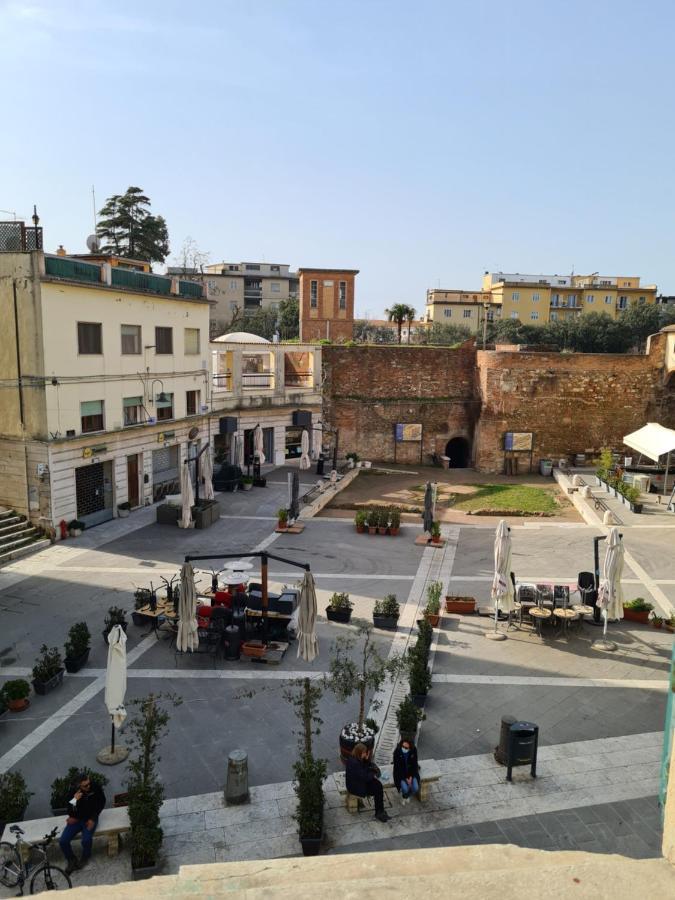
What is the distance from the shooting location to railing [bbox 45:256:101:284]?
22195 millimetres

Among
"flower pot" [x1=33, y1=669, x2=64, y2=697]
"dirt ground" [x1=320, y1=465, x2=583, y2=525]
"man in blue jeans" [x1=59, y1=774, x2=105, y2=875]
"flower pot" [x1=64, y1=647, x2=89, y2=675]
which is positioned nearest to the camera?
"man in blue jeans" [x1=59, y1=774, x2=105, y2=875]

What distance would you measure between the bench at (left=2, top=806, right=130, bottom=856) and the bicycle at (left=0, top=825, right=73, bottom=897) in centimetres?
12

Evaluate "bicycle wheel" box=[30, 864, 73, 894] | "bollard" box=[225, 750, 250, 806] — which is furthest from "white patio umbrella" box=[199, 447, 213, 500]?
"bicycle wheel" box=[30, 864, 73, 894]

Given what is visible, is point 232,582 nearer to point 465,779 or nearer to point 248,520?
point 465,779

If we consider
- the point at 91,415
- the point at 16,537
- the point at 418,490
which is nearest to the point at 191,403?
the point at 91,415

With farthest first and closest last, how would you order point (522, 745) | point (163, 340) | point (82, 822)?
1. point (163, 340)
2. point (522, 745)
3. point (82, 822)

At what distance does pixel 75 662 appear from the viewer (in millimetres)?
13656

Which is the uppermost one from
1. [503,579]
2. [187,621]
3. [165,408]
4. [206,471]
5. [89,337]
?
[89,337]

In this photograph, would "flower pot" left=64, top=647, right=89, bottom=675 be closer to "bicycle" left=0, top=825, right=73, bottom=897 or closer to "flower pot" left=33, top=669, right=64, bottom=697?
"flower pot" left=33, top=669, right=64, bottom=697

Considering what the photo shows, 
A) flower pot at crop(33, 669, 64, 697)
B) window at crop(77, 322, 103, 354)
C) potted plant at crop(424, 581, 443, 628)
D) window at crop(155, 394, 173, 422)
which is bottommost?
flower pot at crop(33, 669, 64, 697)

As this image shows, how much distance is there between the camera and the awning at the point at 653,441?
2886 centimetres

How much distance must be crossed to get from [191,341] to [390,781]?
24372mm

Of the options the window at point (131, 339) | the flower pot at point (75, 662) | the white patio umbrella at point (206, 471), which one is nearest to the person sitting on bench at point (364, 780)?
the flower pot at point (75, 662)

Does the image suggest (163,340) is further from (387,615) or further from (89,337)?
(387,615)
